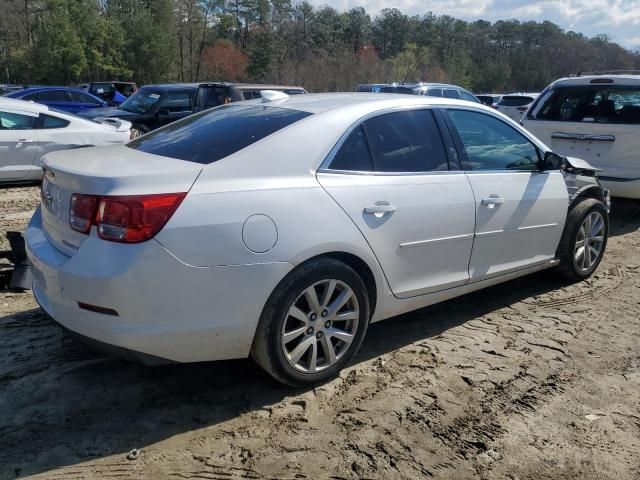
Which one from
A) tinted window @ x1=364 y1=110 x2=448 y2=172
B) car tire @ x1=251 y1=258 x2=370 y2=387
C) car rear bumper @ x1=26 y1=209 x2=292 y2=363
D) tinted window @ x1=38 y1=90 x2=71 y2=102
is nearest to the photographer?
car rear bumper @ x1=26 y1=209 x2=292 y2=363

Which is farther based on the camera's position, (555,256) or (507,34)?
(507,34)

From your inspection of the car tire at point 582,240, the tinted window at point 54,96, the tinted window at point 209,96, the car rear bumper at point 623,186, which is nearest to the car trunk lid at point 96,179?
the car tire at point 582,240

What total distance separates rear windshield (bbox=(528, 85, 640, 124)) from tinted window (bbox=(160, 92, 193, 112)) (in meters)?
7.37

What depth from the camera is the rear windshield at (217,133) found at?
127 inches

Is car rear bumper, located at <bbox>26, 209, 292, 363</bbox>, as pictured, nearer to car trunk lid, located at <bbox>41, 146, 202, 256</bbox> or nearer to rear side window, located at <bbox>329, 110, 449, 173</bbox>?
car trunk lid, located at <bbox>41, 146, 202, 256</bbox>

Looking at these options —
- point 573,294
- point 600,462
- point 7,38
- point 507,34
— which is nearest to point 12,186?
point 573,294

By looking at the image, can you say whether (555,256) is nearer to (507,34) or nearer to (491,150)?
(491,150)

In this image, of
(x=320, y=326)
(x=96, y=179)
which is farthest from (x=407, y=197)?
(x=96, y=179)

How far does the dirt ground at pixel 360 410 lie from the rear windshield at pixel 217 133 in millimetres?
1301

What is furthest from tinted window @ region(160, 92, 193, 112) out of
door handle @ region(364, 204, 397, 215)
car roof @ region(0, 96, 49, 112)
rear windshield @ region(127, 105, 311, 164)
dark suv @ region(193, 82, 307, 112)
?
door handle @ region(364, 204, 397, 215)

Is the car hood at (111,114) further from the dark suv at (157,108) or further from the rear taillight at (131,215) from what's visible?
the rear taillight at (131,215)

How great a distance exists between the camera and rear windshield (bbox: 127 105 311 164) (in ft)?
10.6

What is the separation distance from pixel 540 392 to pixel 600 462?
2.07 feet

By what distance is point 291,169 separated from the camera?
3182 mm
